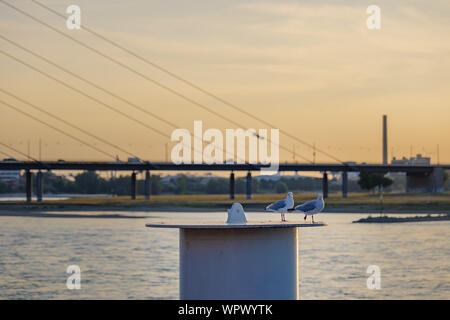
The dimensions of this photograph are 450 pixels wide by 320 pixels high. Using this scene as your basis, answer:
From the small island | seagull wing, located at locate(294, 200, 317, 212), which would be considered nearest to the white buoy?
seagull wing, located at locate(294, 200, 317, 212)

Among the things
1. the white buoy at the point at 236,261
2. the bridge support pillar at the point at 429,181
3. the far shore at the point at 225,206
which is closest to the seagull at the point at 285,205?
Result: the white buoy at the point at 236,261

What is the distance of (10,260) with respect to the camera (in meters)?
59.0

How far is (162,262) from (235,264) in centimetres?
4960

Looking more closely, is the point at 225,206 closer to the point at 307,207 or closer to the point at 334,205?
the point at 334,205

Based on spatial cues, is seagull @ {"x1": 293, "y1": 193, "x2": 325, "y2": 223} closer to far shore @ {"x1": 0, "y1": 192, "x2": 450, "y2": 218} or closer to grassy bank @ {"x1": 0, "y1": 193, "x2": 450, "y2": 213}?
far shore @ {"x1": 0, "y1": 192, "x2": 450, "y2": 218}

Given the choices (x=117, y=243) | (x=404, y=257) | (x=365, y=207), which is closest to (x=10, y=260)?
(x=117, y=243)

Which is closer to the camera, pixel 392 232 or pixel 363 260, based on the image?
pixel 363 260

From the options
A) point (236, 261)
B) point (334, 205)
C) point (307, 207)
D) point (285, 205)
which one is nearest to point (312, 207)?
point (307, 207)

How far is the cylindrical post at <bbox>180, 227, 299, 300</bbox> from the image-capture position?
26.3ft

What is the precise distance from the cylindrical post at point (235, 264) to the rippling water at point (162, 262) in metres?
30.5

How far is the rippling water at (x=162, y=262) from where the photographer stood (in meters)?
42.1

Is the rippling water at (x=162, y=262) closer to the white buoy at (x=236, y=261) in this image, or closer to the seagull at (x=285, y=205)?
the seagull at (x=285, y=205)
